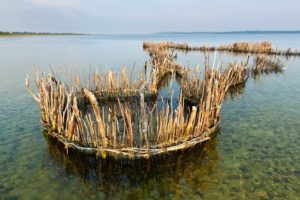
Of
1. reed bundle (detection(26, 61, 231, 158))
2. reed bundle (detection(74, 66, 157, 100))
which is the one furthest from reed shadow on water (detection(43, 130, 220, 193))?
reed bundle (detection(74, 66, 157, 100))

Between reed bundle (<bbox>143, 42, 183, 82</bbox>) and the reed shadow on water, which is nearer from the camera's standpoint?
the reed shadow on water

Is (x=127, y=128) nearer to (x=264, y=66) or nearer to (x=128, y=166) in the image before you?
(x=128, y=166)

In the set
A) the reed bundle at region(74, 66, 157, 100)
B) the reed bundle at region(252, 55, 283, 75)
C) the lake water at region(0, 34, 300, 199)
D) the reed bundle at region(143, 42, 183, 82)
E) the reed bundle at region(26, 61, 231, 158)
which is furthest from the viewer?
the reed bundle at region(252, 55, 283, 75)

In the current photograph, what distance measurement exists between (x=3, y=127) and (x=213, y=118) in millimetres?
6526

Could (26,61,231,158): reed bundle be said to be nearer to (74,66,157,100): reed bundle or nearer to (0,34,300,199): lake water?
(0,34,300,199): lake water

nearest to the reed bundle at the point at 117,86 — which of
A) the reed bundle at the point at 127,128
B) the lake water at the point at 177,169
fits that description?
the lake water at the point at 177,169

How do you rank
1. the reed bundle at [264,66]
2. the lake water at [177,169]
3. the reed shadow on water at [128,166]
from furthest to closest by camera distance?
the reed bundle at [264,66] < the reed shadow on water at [128,166] < the lake water at [177,169]

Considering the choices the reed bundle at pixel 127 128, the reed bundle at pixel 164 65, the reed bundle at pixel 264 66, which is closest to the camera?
the reed bundle at pixel 127 128

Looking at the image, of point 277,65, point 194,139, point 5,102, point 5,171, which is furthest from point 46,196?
point 277,65

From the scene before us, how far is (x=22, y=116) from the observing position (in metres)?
8.18

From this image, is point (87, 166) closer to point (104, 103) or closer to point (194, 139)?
point (194, 139)

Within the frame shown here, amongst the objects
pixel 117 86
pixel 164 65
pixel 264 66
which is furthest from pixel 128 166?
pixel 264 66

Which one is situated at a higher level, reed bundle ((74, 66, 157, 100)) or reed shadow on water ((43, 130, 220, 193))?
reed bundle ((74, 66, 157, 100))

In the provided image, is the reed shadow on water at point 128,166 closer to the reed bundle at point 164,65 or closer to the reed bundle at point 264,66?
the reed bundle at point 164,65
